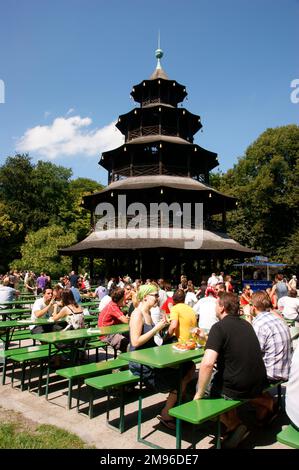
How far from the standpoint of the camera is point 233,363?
3676 millimetres

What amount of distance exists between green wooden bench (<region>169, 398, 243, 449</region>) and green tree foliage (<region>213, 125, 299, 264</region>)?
4024 cm

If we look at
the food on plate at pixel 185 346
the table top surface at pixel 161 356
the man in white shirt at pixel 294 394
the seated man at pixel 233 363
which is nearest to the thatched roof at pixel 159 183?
the food on plate at pixel 185 346

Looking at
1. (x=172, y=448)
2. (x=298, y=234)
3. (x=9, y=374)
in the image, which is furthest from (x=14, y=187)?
(x=172, y=448)

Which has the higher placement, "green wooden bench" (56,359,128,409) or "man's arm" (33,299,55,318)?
"man's arm" (33,299,55,318)

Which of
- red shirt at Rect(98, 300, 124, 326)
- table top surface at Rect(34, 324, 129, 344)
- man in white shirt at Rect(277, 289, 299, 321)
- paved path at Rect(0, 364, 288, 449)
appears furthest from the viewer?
man in white shirt at Rect(277, 289, 299, 321)

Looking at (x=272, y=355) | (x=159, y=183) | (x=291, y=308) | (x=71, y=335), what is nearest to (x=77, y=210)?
(x=159, y=183)

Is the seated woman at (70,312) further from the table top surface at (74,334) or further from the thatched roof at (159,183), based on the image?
the thatched roof at (159,183)

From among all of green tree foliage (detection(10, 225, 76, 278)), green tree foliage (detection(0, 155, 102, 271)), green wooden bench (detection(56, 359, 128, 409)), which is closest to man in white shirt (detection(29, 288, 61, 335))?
green wooden bench (detection(56, 359, 128, 409))

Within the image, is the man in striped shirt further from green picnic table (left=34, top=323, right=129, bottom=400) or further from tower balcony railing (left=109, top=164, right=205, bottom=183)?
tower balcony railing (left=109, top=164, right=205, bottom=183)

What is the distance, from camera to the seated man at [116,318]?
6.68 metres

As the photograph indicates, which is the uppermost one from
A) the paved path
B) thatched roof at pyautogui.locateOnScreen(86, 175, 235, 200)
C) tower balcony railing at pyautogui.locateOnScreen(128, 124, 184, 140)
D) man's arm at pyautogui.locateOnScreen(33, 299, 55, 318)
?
tower balcony railing at pyautogui.locateOnScreen(128, 124, 184, 140)

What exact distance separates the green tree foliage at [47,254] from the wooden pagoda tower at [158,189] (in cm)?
749

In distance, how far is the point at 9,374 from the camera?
6.84m

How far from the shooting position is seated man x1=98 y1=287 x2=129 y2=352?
6.68m
